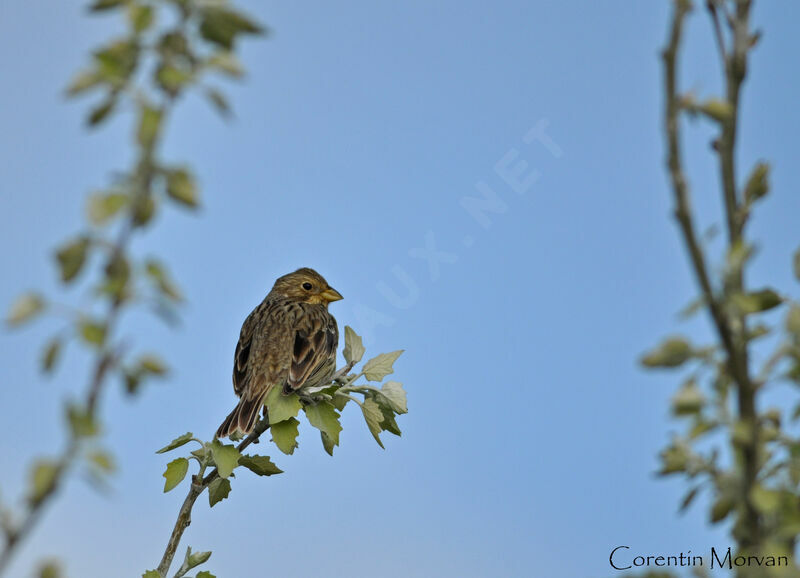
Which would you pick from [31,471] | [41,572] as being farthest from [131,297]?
[41,572]

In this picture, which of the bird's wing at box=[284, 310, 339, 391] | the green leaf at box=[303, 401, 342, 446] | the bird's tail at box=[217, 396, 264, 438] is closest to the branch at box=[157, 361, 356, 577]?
the green leaf at box=[303, 401, 342, 446]

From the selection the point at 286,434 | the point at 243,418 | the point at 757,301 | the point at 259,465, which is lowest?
the point at 757,301

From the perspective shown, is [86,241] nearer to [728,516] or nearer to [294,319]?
[728,516]

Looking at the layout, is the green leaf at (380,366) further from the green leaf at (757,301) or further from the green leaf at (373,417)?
the green leaf at (757,301)

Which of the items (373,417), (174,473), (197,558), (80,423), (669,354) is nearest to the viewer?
(80,423)

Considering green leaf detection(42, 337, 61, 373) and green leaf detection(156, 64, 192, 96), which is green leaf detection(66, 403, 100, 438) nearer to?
green leaf detection(42, 337, 61, 373)

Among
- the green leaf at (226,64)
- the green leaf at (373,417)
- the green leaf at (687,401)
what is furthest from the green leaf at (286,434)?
the green leaf at (226,64)

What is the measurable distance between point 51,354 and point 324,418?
3462 mm

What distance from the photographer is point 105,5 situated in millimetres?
1602

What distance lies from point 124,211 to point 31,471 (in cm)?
44

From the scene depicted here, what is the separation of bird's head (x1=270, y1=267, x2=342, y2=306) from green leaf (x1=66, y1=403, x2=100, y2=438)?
308 inches

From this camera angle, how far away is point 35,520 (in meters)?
1.42

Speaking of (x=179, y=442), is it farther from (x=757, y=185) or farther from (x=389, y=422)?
(x=757, y=185)

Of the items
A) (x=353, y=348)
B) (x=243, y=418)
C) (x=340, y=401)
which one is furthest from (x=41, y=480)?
(x=243, y=418)
